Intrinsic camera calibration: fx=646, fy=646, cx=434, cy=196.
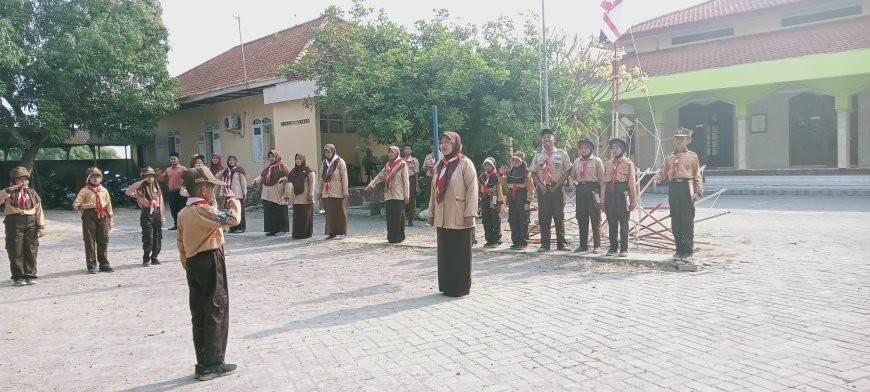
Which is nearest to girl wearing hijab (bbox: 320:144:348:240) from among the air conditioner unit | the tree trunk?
the air conditioner unit

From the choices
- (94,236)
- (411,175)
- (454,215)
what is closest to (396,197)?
(411,175)

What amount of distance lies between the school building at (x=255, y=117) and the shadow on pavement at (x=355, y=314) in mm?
10116

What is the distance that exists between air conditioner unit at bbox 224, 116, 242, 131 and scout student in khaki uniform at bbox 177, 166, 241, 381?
61.0ft

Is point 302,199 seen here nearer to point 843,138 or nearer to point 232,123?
point 232,123

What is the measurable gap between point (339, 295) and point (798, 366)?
463cm

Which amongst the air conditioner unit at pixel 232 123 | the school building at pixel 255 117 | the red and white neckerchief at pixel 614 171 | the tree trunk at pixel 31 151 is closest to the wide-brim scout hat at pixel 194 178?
the red and white neckerchief at pixel 614 171

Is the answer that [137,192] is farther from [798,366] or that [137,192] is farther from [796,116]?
[796,116]

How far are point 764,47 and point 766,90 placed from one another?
2435mm

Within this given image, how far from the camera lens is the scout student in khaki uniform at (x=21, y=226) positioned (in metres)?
8.74

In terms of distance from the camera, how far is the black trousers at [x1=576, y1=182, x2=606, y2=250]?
371 inches

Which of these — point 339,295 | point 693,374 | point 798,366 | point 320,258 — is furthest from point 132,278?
point 798,366

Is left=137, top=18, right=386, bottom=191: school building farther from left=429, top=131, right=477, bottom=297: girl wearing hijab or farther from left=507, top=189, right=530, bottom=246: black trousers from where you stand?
left=429, top=131, right=477, bottom=297: girl wearing hijab

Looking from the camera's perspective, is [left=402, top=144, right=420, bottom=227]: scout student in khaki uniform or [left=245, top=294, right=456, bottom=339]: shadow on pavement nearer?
[left=245, top=294, right=456, bottom=339]: shadow on pavement

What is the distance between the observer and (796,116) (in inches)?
928
